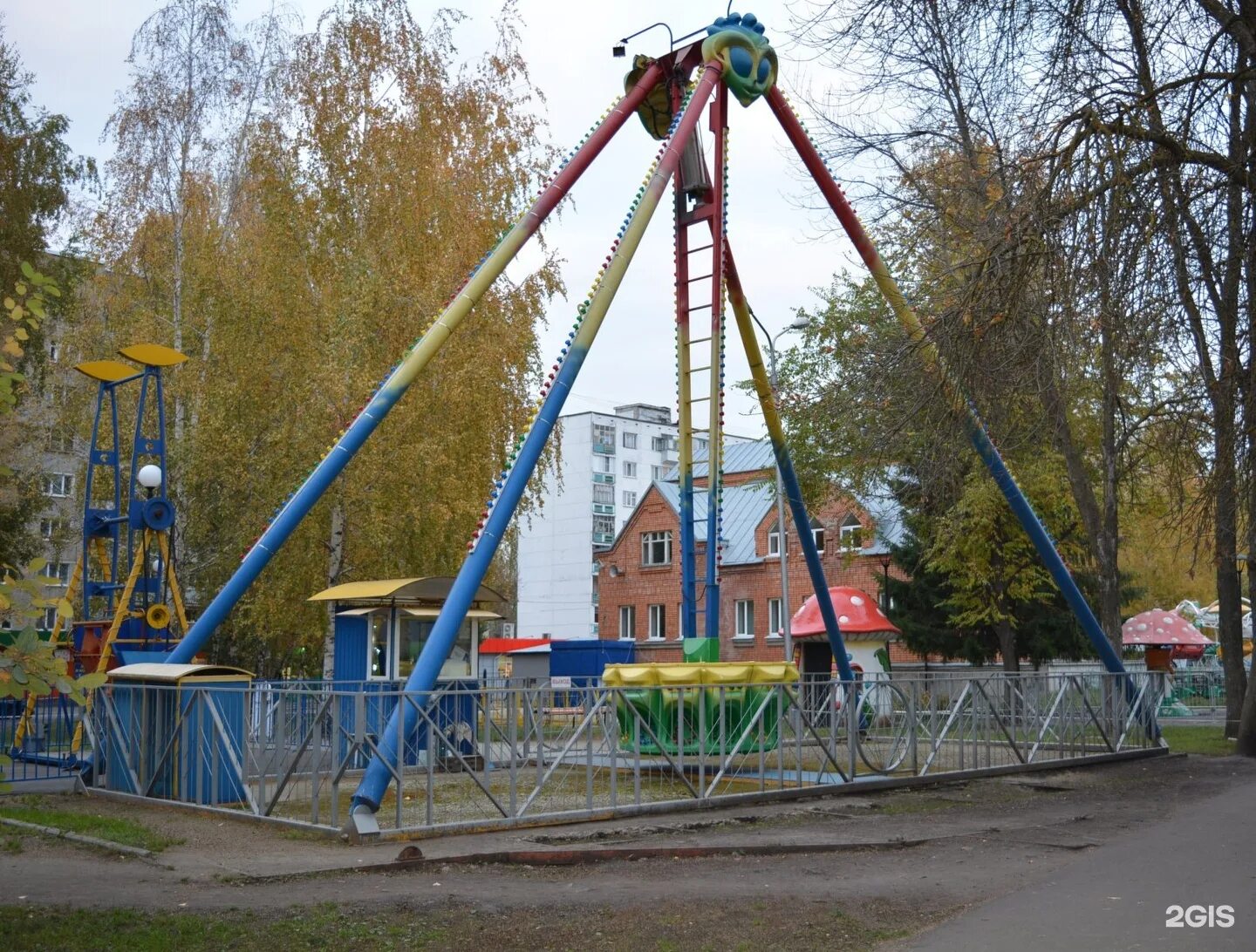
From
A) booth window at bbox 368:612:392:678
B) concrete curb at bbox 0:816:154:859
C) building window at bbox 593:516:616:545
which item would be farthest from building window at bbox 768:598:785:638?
concrete curb at bbox 0:816:154:859

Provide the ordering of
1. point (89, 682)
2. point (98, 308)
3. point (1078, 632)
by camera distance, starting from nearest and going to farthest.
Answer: point (89, 682), point (98, 308), point (1078, 632)

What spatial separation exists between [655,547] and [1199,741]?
1133 inches

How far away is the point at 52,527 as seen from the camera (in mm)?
36562

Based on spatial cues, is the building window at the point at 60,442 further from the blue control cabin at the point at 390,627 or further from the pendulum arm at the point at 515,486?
the pendulum arm at the point at 515,486

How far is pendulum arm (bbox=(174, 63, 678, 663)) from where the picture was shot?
14.7 m

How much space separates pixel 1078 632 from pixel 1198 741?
7.43 meters

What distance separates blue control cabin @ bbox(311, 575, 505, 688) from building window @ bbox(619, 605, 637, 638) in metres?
32.2

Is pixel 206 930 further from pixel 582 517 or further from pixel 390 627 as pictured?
pixel 582 517

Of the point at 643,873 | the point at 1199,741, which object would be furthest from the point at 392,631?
the point at 1199,741

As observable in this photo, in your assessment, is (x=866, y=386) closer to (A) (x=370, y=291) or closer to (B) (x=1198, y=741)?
(A) (x=370, y=291)

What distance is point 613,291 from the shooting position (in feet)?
52.2

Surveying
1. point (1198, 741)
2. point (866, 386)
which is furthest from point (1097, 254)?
point (1198, 741)

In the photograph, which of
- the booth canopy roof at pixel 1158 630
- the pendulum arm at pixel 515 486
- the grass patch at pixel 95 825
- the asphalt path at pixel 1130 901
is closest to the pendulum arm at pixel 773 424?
the pendulum arm at pixel 515 486

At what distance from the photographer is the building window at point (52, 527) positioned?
3484cm
